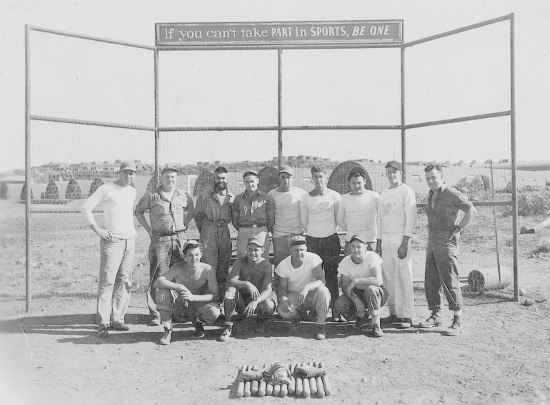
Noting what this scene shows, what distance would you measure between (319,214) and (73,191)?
410cm

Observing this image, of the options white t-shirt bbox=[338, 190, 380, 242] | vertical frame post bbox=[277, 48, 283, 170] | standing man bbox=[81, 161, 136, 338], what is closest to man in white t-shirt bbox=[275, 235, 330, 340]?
white t-shirt bbox=[338, 190, 380, 242]

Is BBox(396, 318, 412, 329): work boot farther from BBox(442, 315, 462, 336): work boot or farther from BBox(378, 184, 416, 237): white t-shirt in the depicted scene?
BBox(378, 184, 416, 237): white t-shirt

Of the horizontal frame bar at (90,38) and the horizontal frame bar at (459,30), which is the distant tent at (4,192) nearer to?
the horizontal frame bar at (90,38)

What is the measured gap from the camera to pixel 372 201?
22.5 ft

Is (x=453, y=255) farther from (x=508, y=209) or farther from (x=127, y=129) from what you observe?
(x=508, y=209)

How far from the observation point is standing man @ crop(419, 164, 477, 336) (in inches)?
254

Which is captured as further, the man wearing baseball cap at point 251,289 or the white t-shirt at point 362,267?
the white t-shirt at point 362,267

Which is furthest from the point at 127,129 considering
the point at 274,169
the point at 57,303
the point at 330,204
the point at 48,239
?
the point at 48,239

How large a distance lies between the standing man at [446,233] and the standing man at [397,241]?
0.28 meters

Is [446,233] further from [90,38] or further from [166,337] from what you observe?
[90,38]

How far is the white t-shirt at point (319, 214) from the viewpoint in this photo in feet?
22.8

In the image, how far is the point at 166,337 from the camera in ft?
19.7

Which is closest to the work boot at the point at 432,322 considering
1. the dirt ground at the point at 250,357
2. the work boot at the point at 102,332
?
the dirt ground at the point at 250,357

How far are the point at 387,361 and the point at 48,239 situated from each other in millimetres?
15440
